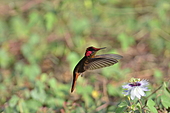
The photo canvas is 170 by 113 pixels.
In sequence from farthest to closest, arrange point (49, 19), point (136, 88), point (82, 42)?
point (82, 42) < point (49, 19) < point (136, 88)

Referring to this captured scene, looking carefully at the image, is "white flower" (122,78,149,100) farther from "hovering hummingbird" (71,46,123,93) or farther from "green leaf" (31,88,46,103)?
"green leaf" (31,88,46,103)

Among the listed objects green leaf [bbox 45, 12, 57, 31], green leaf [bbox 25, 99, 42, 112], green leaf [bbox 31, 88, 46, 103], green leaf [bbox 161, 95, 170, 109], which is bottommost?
green leaf [bbox 25, 99, 42, 112]

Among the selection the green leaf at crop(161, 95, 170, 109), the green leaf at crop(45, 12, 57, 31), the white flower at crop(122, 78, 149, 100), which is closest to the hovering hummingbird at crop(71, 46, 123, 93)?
the white flower at crop(122, 78, 149, 100)

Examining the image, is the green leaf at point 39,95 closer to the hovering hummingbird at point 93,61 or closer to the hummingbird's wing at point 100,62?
the hovering hummingbird at point 93,61

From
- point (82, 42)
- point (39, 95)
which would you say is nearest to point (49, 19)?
point (82, 42)

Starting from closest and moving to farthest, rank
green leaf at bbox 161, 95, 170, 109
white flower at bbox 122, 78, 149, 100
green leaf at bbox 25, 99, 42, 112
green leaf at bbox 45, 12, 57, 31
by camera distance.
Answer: white flower at bbox 122, 78, 149, 100
green leaf at bbox 161, 95, 170, 109
green leaf at bbox 25, 99, 42, 112
green leaf at bbox 45, 12, 57, 31

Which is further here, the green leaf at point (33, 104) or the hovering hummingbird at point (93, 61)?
the green leaf at point (33, 104)

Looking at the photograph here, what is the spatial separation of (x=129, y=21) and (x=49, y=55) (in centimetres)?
113

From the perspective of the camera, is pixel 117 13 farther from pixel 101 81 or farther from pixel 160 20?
pixel 101 81

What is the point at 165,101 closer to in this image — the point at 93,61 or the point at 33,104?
the point at 93,61

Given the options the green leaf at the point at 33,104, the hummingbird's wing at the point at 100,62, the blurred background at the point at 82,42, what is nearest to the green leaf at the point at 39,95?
the green leaf at the point at 33,104

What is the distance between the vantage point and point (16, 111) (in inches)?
86.0

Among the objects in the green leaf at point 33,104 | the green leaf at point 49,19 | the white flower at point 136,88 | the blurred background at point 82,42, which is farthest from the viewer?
the green leaf at point 49,19

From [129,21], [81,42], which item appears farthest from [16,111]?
[129,21]
